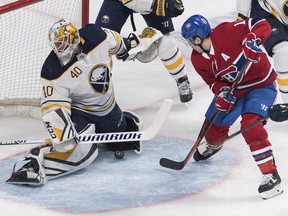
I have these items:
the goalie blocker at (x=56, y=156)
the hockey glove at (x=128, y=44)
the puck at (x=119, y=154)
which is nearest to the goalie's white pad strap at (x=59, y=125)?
the goalie blocker at (x=56, y=156)

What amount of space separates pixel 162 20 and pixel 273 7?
707mm

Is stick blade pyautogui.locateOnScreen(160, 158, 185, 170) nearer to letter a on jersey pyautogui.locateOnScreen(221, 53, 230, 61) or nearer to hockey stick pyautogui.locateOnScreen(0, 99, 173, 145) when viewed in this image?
hockey stick pyautogui.locateOnScreen(0, 99, 173, 145)

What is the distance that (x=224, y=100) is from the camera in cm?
321

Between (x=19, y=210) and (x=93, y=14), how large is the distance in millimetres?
2896

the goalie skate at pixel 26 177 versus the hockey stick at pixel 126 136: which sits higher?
the hockey stick at pixel 126 136

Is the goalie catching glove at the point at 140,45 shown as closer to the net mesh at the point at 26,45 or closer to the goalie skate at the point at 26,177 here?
the net mesh at the point at 26,45

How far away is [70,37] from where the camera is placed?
3.33 meters

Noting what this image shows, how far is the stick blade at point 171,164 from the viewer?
338 cm

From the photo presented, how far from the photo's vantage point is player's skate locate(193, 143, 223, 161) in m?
3.51

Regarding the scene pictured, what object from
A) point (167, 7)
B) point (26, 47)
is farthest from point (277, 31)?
point (26, 47)

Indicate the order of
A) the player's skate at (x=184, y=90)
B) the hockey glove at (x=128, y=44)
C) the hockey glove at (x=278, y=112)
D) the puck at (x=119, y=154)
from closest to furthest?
the hockey glove at (x=278, y=112)
the puck at (x=119, y=154)
the hockey glove at (x=128, y=44)
the player's skate at (x=184, y=90)

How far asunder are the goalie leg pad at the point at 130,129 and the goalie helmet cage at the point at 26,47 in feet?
2.13

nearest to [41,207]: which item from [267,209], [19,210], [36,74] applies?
[19,210]

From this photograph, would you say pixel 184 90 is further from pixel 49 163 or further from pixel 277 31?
pixel 49 163
